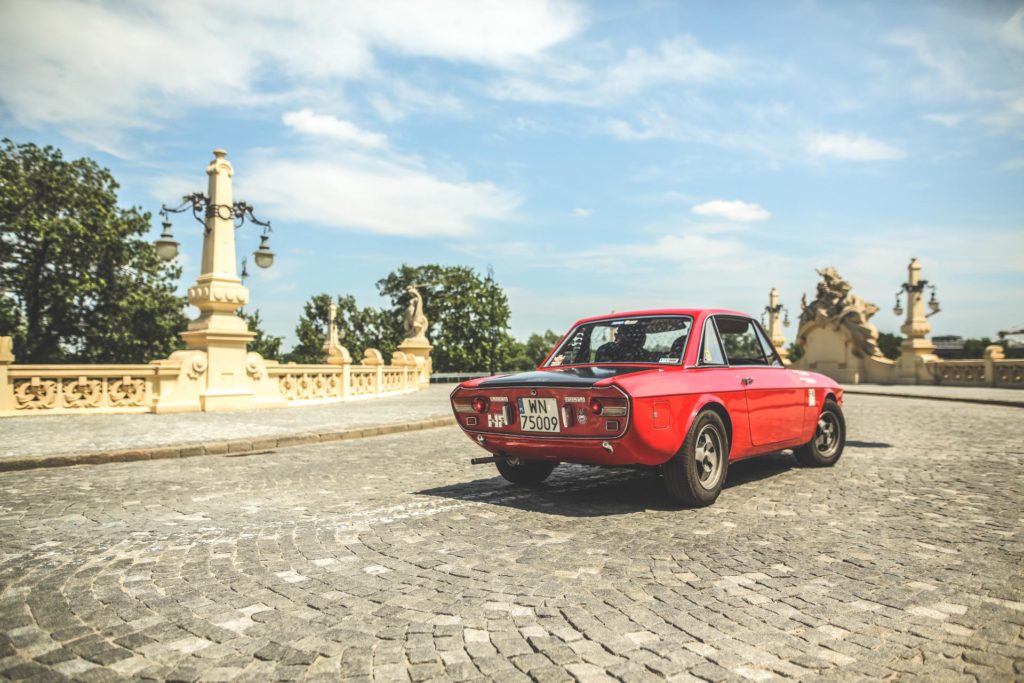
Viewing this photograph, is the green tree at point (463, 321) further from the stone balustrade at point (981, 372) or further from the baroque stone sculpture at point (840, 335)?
the stone balustrade at point (981, 372)

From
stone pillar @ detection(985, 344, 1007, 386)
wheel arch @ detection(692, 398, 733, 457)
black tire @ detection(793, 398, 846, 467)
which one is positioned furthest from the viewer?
stone pillar @ detection(985, 344, 1007, 386)

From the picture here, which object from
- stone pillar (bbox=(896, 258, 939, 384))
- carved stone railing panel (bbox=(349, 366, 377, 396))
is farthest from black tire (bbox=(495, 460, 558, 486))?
stone pillar (bbox=(896, 258, 939, 384))

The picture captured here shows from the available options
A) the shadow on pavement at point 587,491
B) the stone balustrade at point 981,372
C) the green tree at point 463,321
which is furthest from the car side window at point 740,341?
the green tree at point 463,321

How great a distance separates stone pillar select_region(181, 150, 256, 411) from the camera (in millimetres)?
16828

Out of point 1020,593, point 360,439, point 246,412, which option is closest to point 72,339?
point 246,412

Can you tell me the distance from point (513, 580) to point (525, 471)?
3.07 meters

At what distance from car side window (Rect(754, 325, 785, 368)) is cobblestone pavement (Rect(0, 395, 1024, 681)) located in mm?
1230

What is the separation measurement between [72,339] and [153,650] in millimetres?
37084

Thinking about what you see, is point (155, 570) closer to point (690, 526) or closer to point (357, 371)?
point (690, 526)

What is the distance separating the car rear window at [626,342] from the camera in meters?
6.28

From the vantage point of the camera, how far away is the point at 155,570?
4086mm

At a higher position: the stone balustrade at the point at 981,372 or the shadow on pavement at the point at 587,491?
the stone balustrade at the point at 981,372

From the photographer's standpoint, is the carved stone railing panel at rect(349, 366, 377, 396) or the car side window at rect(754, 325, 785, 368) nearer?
the car side window at rect(754, 325, 785, 368)

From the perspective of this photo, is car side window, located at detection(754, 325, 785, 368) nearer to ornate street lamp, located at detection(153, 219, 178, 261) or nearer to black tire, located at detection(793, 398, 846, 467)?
black tire, located at detection(793, 398, 846, 467)
